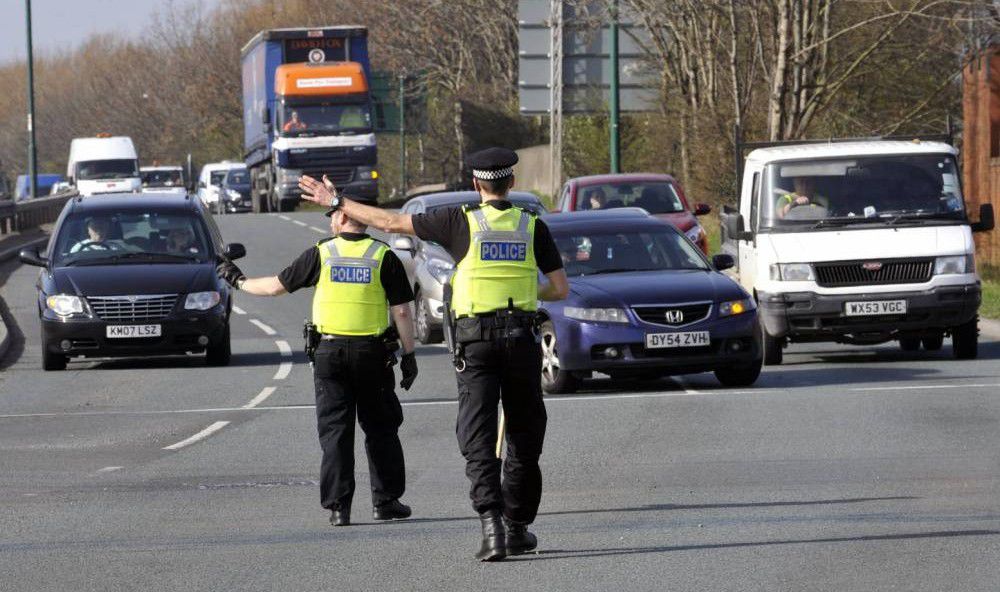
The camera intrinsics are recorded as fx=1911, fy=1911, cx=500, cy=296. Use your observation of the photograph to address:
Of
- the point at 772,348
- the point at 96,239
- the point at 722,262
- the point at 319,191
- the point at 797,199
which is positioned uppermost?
the point at 319,191

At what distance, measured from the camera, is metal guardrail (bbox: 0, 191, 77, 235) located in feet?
143

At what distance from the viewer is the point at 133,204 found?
2012 cm

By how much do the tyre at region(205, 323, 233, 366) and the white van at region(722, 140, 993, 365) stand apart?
5217mm

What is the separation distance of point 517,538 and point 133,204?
1287 cm

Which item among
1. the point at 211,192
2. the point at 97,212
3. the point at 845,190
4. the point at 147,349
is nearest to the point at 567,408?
the point at 845,190

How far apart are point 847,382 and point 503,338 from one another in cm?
827

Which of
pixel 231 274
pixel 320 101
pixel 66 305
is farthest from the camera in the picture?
pixel 320 101

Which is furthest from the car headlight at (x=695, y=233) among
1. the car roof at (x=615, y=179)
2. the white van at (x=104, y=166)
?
the white van at (x=104, y=166)

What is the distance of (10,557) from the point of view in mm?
8266

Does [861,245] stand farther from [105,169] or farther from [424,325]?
[105,169]

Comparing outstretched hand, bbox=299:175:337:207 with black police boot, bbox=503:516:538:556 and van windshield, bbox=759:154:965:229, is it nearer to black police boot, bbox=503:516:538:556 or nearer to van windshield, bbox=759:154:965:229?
black police boot, bbox=503:516:538:556

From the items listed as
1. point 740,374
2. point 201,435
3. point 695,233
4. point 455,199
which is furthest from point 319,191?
point 695,233

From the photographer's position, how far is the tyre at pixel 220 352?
19.1m

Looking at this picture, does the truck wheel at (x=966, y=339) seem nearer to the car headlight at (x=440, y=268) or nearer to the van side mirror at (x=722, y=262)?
the van side mirror at (x=722, y=262)
